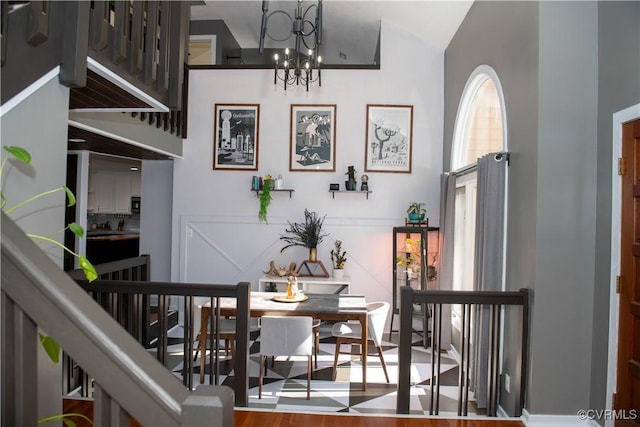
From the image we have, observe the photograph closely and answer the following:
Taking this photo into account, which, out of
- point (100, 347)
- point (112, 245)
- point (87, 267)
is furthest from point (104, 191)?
point (100, 347)

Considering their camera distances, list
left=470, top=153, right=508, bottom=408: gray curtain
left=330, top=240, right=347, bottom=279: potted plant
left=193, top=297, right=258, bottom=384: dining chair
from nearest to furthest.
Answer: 1. left=470, top=153, right=508, bottom=408: gray curtain
2. left=193, top=297, right=258, bottom=384: dining chair
3. left=330, top=240, right=347, bottom=279: potted plant

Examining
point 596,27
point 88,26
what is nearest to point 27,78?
point 88,26

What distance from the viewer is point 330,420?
3244mm

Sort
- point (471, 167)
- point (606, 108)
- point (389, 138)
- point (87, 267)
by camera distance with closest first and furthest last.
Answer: point (87, 267) → point (606, 108) → point (471, 167) → point (389, 138)

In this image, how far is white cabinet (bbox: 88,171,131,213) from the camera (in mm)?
7070

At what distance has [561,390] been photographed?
3.27 metres

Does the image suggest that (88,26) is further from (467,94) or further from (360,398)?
(467,94)

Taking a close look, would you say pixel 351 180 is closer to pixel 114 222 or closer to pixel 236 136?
pixel 236 136

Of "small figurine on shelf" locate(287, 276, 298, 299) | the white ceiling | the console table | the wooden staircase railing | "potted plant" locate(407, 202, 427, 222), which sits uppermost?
the white ceiling

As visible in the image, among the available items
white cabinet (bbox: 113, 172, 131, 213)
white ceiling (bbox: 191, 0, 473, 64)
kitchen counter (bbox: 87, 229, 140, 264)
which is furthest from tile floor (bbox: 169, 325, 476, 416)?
white ceiling (bbox: 191, 0, 473, 64)

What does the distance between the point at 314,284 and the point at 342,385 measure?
1.85 m

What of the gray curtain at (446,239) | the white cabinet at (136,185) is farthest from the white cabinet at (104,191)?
the gray curtain at (446,239)

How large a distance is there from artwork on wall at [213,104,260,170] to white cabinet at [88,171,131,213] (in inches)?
64.2

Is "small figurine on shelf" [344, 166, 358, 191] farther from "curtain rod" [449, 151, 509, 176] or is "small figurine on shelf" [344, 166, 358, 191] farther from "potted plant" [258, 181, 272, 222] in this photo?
"curtain rod" [449, 151, 509, 176]
